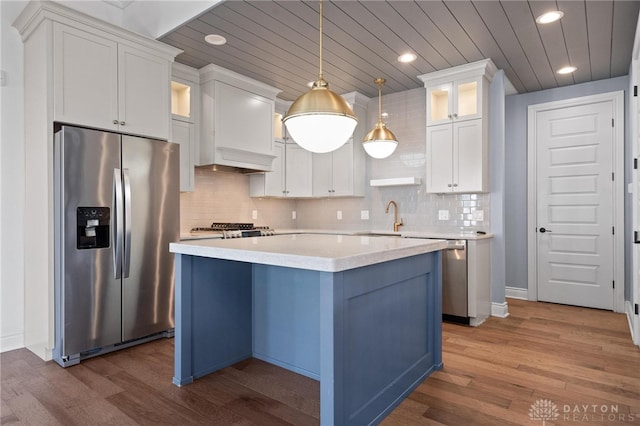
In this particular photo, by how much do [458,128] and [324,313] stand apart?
10.4 ft

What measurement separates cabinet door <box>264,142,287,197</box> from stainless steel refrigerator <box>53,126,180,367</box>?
1686 millimetres

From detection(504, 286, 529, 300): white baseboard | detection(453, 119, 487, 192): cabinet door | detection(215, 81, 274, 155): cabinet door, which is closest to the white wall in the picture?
detection(215, 81, 274, 155): cabinet door

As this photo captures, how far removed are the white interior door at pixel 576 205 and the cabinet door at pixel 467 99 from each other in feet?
3.73

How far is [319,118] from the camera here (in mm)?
2016

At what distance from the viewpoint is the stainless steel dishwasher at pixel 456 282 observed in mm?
3758

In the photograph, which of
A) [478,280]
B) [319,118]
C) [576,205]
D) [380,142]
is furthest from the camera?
[576,205]

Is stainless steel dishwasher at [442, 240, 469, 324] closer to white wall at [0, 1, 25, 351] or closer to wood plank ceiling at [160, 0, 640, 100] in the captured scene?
wood plank ceiling at [160, 0, 640, 100]

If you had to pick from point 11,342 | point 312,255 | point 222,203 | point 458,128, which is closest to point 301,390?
point 312,255

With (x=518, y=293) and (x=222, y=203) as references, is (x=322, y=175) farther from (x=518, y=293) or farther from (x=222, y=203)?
(x=518, y=293)

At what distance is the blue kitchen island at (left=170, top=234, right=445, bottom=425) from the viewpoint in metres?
1.74

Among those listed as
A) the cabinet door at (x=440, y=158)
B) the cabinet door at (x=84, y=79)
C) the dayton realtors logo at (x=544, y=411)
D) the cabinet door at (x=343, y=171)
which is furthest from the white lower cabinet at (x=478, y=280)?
the cabinet door at (x=84, y=79)

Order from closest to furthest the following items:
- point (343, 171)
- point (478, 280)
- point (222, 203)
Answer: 1. point (478, 280)
2. point (222, 203)
3. point (343, 171)

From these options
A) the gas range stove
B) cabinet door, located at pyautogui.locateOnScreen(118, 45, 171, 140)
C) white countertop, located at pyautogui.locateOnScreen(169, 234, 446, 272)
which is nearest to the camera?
white countertop, located at pyautogui.locateOnScreen(169, 234, 446, 272)

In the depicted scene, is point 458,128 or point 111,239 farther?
point 458,128
